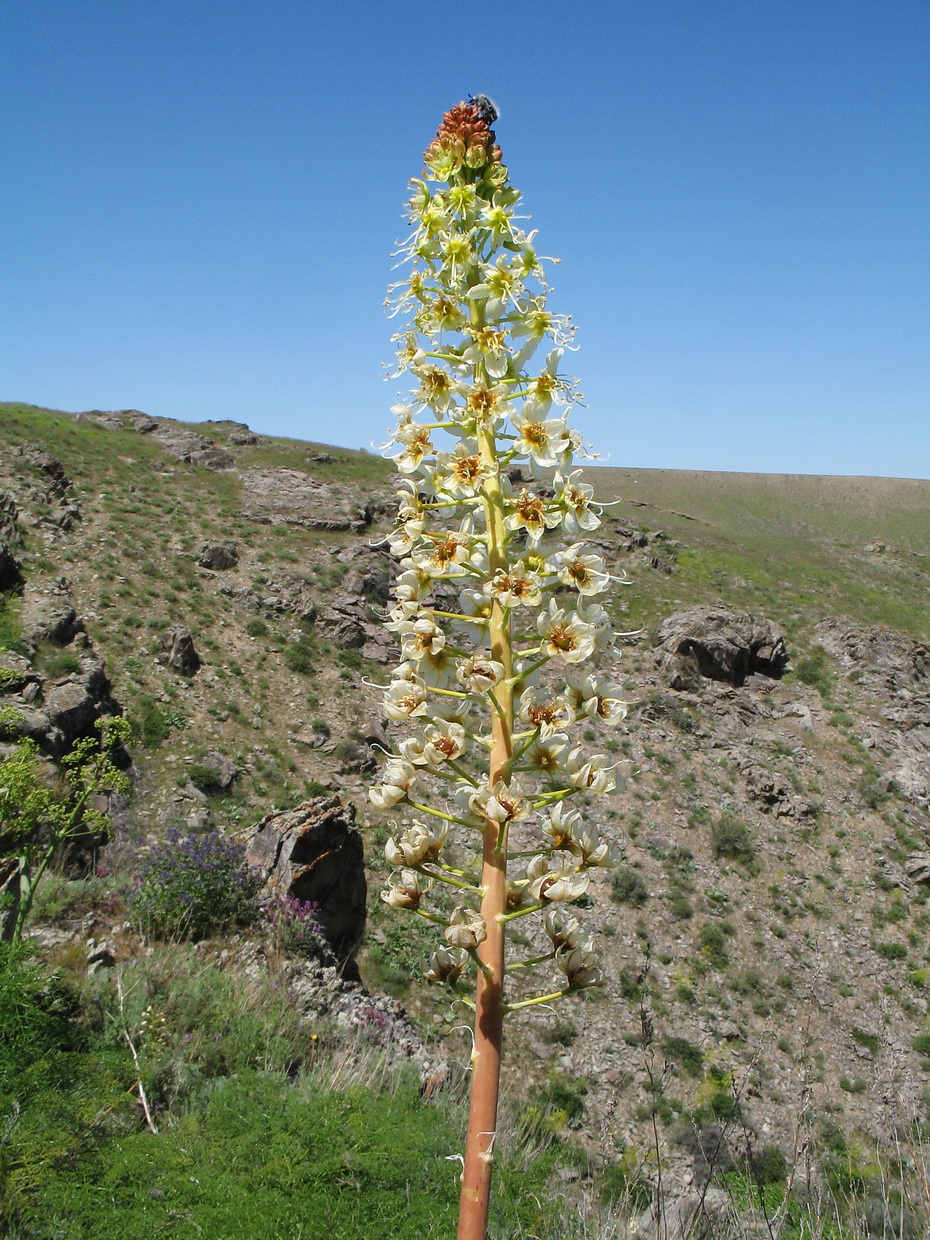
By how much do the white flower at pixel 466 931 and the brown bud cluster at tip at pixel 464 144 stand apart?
2606 millimetres

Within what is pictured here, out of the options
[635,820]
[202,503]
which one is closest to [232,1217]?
[635,820]

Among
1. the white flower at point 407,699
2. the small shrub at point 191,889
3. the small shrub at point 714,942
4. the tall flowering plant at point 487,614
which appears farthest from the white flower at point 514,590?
the small shrub at point 714,942

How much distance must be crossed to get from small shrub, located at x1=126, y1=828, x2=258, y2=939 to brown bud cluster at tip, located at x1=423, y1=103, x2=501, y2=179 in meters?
7.74

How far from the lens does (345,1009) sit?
26.8 feet

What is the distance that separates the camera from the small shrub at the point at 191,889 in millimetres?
8008

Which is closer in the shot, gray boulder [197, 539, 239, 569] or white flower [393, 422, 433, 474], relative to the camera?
white flower [393, 422, 433, 474]

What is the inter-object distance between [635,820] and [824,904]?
6.11m

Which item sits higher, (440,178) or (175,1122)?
(440,178)

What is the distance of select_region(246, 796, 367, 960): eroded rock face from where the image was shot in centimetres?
1148

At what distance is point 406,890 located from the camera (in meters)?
2.10

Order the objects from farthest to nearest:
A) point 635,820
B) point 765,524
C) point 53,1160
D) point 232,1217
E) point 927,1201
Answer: point 765,524
point 635,820
point 53,1160
point 232,1217
point 927,1201

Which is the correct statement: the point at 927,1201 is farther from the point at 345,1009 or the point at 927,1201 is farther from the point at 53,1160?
the point at 345,1009

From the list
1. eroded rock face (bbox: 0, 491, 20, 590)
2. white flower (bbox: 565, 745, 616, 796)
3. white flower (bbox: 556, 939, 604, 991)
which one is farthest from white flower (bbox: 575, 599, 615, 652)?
eroded rock face (bbox: 0, 491, 20, 590)

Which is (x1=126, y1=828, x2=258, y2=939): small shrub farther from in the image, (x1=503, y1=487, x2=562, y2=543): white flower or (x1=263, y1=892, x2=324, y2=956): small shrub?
(x1=503, y1=487, x2=562, y2=543): white flower
